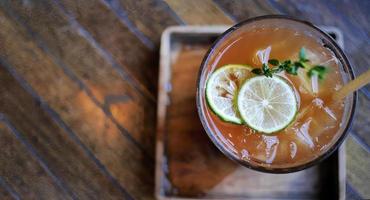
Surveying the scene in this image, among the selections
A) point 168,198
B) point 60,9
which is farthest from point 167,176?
point 60,9

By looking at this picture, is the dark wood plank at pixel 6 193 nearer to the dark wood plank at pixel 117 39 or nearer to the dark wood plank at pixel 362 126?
the dark wood plank at pixel 117 39

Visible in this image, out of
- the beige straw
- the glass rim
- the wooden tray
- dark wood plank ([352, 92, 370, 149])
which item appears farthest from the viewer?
dark wood plank ([352, 92, 370, 149])

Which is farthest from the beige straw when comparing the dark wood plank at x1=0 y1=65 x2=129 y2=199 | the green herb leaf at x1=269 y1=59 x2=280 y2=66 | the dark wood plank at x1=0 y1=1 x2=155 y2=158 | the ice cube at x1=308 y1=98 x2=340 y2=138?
the dark wood plank at x1=0 y1=65 x2=129 y2=199

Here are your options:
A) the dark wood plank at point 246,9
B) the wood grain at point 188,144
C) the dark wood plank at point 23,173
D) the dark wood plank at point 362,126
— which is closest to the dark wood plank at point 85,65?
the wood grain at point 188,144

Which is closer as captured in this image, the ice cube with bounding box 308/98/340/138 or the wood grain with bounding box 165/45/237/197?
the ice cube with bounding box 308/98/340/138

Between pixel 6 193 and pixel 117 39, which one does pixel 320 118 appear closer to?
pixel 117 39

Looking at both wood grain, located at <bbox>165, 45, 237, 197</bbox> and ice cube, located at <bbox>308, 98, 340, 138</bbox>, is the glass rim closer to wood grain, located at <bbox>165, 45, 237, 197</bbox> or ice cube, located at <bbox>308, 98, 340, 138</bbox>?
ice cube, located at <bbox>308, 98, 340, 138</bbox>

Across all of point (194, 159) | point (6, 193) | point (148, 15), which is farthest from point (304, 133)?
point (6, 193)
